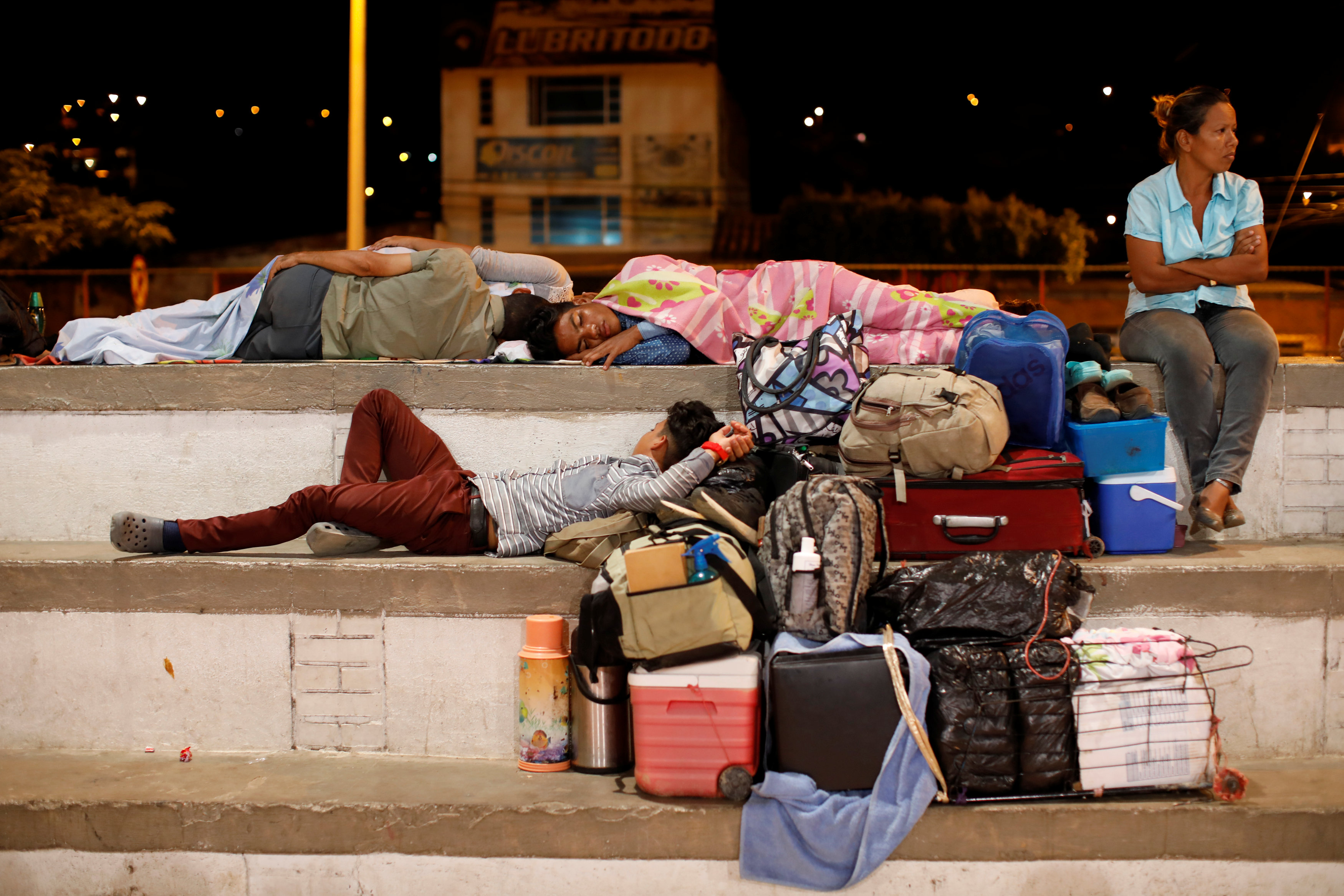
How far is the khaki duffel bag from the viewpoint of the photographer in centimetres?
368

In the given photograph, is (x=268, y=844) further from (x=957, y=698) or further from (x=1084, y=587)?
(x=1084, y=587)

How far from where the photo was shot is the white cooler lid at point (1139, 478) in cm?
391

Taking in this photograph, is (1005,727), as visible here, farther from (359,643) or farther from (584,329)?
(584,329)

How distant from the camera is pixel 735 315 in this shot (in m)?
5.08

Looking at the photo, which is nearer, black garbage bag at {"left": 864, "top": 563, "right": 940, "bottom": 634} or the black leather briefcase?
the black leather briefcase

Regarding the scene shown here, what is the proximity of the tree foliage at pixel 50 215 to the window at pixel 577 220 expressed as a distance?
25.4 ft

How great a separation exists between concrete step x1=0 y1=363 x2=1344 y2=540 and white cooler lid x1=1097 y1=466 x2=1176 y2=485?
547mm

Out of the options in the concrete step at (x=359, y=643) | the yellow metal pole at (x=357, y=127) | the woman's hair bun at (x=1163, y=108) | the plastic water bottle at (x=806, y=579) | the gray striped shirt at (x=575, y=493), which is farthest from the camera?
the yellow metal pole at (x=357, y=127)

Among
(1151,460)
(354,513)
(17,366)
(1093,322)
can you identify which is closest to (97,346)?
(17,366)

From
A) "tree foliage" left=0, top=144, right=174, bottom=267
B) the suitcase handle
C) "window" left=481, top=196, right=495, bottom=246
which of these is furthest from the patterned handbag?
"tree foliage" left=0, top=144, right=174, bottom=267

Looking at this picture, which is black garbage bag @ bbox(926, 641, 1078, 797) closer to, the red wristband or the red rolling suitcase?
the red rolling suitcase

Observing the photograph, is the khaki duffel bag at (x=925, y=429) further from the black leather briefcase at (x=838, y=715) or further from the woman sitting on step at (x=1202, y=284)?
the woman sitting on step at (x=1202, y=284)

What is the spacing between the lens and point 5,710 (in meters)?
3.87

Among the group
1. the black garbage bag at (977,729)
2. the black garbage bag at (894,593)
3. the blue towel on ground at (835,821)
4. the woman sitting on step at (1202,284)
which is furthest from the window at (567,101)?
the blue towel on ground at (835,821)
